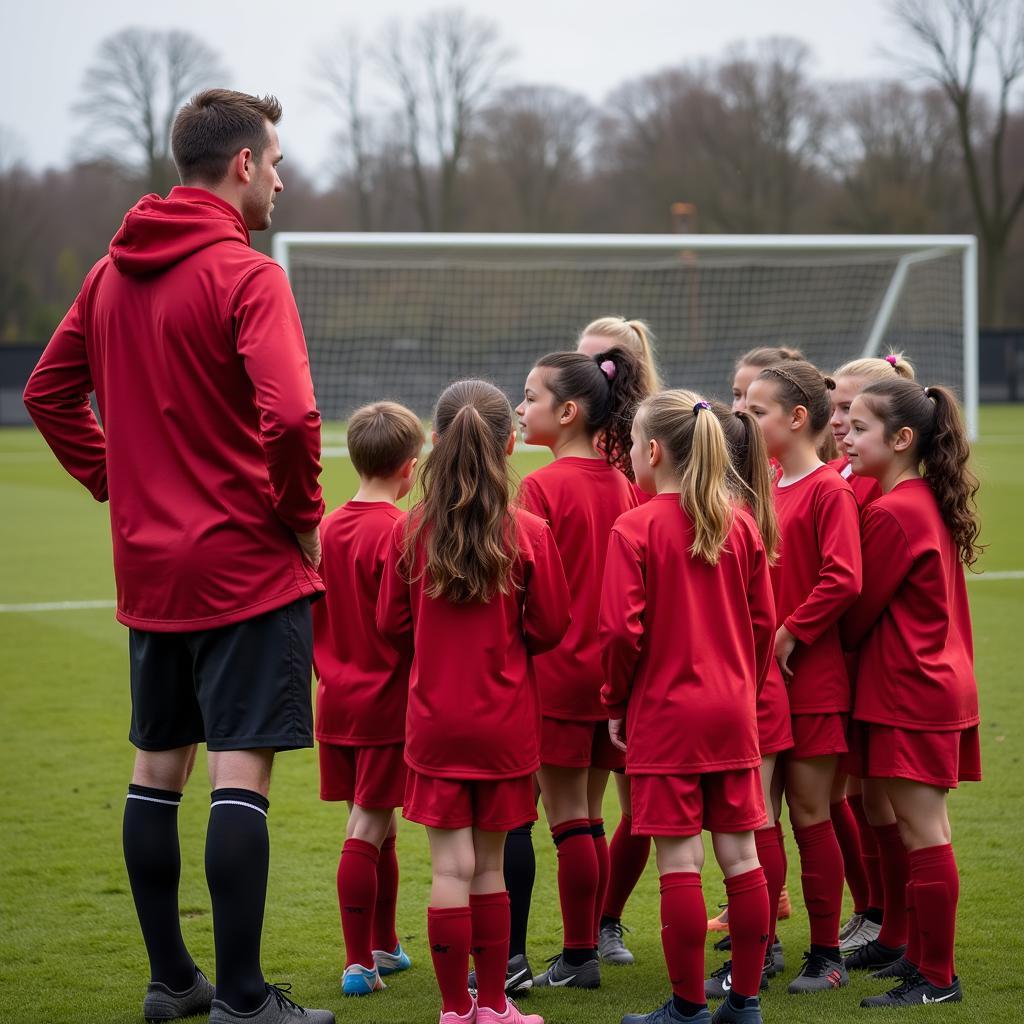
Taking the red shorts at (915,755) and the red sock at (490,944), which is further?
the red shorts at (915,755)

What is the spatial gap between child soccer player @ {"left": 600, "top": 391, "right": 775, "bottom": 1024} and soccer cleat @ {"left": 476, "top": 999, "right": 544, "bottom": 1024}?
9.3 inches

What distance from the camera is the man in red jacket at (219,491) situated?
2.90m

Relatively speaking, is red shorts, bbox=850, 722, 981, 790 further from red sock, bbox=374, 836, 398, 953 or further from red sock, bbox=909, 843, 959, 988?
red sock, bbox=374, 836, 398, 953

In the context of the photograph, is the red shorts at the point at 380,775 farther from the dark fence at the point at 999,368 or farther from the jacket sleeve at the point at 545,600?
the dark fence at the point at 999,368

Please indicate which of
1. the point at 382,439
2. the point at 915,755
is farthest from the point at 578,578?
the point at 915,755

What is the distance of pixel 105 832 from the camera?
4.80 m

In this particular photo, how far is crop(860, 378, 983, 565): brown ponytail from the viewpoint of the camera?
3359 mm

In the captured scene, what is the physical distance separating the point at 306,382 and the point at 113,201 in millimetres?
45274

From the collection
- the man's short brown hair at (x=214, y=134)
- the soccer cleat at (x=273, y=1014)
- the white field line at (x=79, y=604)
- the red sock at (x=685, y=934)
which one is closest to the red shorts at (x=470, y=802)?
the red sock at (x=685, y=934)

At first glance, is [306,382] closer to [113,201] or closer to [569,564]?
[569,564]

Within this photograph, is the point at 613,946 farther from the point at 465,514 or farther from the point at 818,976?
the point at 465,514

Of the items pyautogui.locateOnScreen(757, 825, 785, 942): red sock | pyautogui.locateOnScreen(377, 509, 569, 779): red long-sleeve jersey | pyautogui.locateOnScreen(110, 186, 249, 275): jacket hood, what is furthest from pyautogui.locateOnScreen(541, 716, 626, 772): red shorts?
pyautogui.locateOnScreen(110, 186, 249, 275): jacket hood

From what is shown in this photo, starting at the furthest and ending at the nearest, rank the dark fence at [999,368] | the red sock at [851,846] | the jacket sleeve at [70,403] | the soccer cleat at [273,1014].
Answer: the dark fence at [999,368] → the red sock at [851,846] → the jacket sleeve at [70,403] → the soccer cleat at [273,1014]

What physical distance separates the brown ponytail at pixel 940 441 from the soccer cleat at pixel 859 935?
1.12 m
